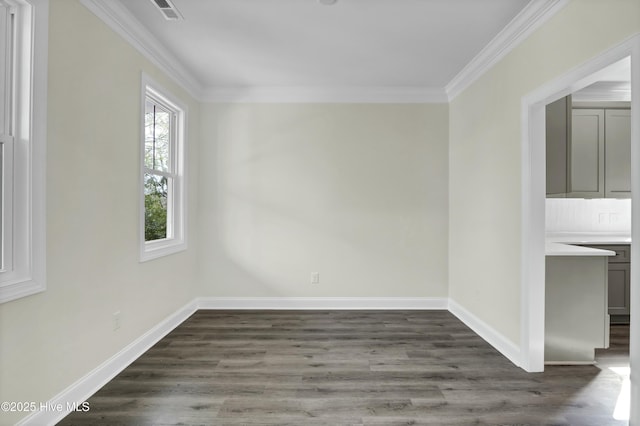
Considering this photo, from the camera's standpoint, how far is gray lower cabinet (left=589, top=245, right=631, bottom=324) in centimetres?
371

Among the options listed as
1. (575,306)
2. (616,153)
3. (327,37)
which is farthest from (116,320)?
(616,153)

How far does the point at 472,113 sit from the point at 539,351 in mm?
2355

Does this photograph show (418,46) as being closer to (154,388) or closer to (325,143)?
(325,143)

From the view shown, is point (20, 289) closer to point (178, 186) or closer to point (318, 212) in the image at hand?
point (178, 186)

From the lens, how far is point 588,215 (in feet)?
14.1

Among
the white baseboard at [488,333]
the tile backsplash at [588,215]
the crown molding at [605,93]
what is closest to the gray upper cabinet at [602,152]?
the crown molding at [605,93]

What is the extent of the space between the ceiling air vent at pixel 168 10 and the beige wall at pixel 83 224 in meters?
0.41

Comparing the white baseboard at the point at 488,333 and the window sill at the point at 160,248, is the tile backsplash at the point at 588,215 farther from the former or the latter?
the window sill at the point at 160,248

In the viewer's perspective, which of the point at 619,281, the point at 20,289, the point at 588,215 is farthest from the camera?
the point at 588,215

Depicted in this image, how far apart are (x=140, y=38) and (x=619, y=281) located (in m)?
5.42

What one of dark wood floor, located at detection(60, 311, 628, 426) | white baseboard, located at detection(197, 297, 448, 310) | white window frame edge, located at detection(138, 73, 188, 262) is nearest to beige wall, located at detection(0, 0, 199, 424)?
white window frame edge, located at detection(138, 73, 188, 262)

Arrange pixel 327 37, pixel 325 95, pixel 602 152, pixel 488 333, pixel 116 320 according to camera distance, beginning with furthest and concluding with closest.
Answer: pixel 325 95 < pixel 602 152 < pixel 488 333 < pixel 327 37 < pixel 116 320

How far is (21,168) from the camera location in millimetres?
1775

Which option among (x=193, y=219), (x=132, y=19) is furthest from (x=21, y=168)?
(x=193, y=219)
